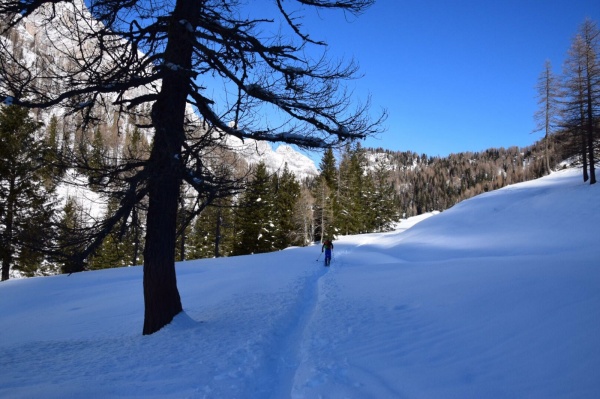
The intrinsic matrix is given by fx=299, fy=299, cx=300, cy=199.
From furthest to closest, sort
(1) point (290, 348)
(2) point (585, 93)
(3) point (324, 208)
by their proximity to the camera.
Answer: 1. (3) point (324, 208)
2. (2) point (585, 93)
3. (1) point (290, 348)

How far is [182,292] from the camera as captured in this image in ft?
41.1

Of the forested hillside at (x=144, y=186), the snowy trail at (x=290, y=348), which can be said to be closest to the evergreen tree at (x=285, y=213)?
the forested hillside at (x=144, y=186)

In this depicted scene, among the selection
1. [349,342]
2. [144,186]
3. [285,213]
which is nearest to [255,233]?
[285,213]

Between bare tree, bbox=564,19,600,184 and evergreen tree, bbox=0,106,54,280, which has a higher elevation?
bare tree, bbox=564,19,600,184

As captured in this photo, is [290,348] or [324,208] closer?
[290,348]

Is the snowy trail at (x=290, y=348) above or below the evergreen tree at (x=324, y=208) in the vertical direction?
below

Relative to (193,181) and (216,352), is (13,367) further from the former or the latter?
(193,181)

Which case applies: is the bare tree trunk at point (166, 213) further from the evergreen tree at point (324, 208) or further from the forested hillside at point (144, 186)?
the evergreen tree at point (324, 208)

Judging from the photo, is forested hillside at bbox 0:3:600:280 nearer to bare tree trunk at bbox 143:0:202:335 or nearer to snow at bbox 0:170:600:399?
bare tree trunk at bbox 143:0:202:335

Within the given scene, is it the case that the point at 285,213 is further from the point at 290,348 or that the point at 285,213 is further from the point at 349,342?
the point at 349,342

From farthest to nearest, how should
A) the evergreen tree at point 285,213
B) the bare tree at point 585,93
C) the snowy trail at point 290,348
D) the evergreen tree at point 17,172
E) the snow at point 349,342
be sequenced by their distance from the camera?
the evergreen tree at point 285,213 → the bare tree at point 585,93 → the evergreen tree at point 17,172 → the snowy trail at point 290,348 → the snow at point 349,342

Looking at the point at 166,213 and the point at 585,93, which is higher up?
the point at 585,93

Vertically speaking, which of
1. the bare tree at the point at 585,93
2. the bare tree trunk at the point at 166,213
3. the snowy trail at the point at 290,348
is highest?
the bare tree at the point at 585,93

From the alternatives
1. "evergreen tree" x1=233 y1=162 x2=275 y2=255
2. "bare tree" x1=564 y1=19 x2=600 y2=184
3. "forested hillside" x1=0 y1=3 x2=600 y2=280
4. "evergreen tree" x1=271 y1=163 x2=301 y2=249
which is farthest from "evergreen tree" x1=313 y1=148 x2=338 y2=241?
"bare tree" x1=564 y1=19 x2=600 y2=184
